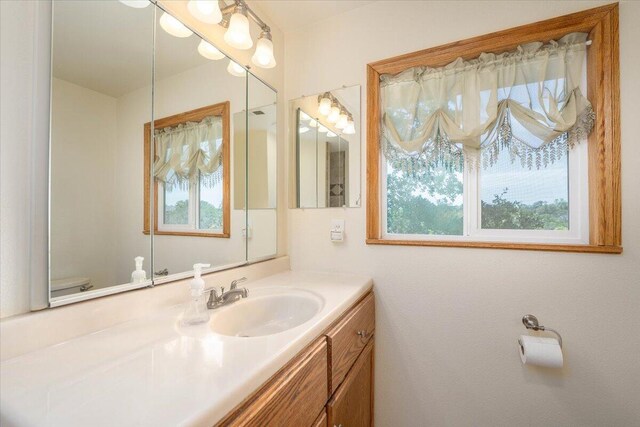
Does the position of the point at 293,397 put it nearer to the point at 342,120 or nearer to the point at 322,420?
the point at 322,420

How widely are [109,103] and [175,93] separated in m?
0.25

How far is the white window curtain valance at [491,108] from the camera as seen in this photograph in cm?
114

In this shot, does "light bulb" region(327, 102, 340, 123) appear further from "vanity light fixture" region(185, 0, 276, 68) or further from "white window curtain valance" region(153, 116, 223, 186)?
→ "white window curtain valance" region(153, 116, 223, 186)

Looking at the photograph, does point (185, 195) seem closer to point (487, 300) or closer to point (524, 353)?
point (487, 300)

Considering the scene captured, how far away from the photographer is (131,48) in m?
0.92

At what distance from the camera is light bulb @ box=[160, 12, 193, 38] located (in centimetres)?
99

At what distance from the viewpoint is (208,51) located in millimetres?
1172

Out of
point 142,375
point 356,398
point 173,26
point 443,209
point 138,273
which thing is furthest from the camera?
point 443,209

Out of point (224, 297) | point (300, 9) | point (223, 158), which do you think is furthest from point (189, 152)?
point (300, 9)

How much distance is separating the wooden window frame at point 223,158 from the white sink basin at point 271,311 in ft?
1.14

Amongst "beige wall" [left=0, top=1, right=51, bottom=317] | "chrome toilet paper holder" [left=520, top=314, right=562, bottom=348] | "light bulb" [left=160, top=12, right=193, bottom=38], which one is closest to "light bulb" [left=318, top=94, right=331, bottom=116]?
"light bulb" [left=160, top=12, right=193, bottom=38]

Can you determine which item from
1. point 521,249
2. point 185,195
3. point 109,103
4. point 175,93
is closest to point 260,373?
point 185,195

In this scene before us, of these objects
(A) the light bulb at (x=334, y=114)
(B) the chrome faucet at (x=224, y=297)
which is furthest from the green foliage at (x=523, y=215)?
(B) the chrome faucet at (x=224, y=297)

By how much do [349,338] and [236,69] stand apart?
136cm
